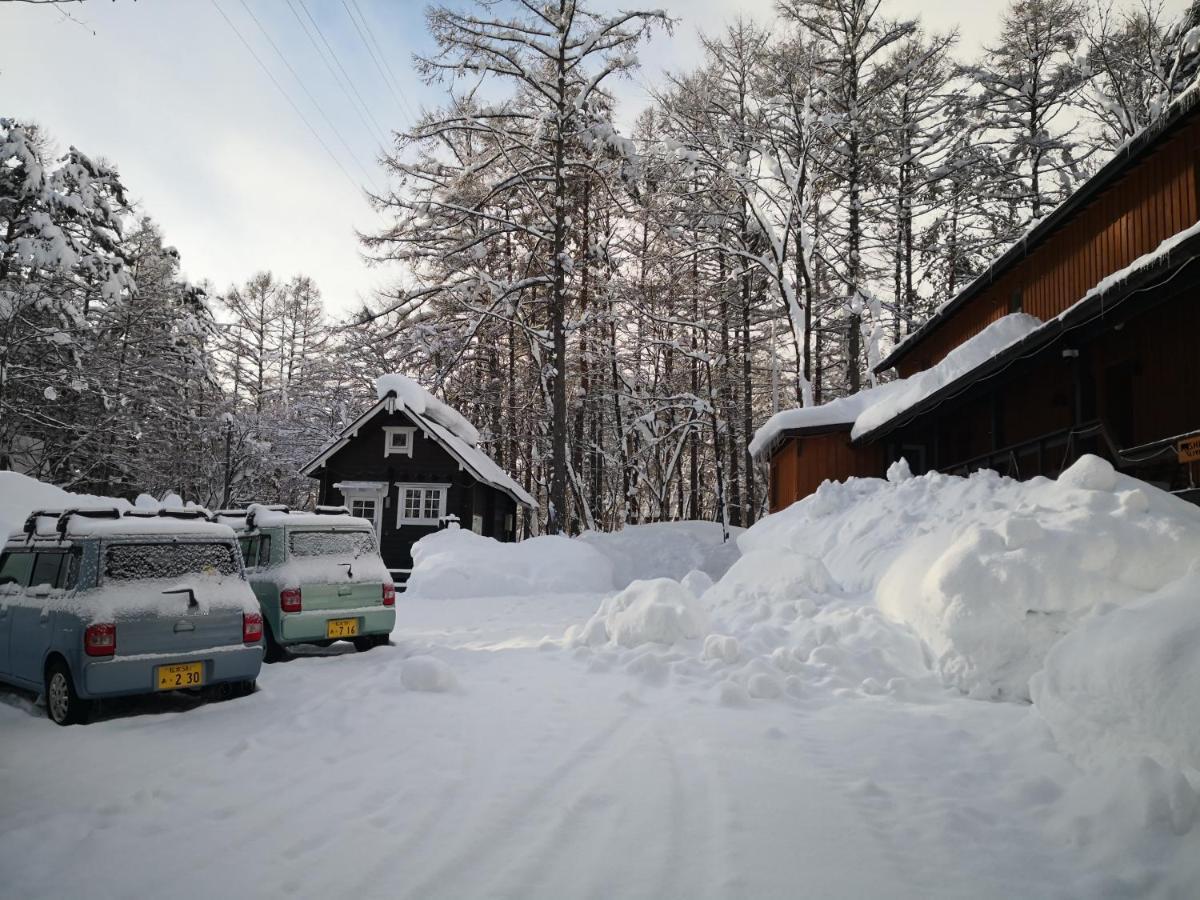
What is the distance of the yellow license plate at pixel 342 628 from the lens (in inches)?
351

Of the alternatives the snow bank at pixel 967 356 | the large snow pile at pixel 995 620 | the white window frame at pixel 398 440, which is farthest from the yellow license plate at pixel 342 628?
the white window frame at pixel 398 440

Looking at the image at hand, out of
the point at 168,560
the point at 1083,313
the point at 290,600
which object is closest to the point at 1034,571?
the point at 1083,313

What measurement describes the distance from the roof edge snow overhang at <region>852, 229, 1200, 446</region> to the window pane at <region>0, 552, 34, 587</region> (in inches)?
522

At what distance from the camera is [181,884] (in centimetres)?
331

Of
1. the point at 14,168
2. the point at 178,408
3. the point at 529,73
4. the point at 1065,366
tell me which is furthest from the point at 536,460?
the point at 1065,366

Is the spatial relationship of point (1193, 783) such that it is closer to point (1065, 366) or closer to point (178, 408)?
point (1065, 366)

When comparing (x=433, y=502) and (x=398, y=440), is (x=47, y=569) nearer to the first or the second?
(x=433, y=502)

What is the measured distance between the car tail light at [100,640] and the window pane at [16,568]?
5.54 feet

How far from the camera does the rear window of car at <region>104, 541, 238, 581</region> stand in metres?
6.34

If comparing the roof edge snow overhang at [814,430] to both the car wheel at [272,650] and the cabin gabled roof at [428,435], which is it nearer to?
the cabin gabled roof at [428,435]

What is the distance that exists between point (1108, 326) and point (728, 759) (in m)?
10.5

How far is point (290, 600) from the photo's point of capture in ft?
28.4

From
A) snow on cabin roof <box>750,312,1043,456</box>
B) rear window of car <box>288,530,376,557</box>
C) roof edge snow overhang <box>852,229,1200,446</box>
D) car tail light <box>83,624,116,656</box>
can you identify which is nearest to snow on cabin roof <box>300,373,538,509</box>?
snow on cabin roof <box>750,312,1043,456</box>

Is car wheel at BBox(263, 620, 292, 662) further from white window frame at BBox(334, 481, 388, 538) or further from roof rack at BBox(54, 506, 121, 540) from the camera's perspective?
white window frame at BBox(334, 481, 388, 538)
